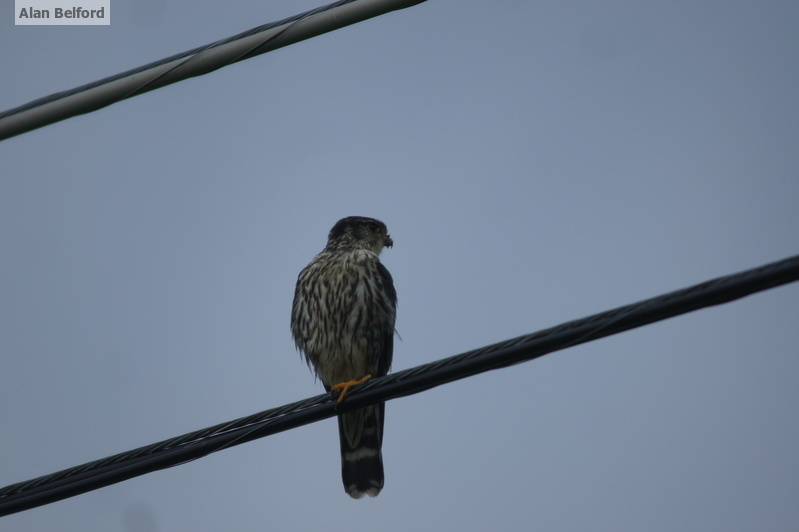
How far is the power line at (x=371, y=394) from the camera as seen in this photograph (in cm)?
323

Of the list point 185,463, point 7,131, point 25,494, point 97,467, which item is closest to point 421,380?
point 185,463

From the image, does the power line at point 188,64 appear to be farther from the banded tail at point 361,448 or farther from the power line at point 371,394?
the banded tail at point 361,448

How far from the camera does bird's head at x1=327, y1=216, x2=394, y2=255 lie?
Answer: 731cm

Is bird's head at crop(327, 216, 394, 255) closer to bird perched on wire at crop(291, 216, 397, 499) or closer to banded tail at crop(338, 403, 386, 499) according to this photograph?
bird perched on wire at crop(291, 216, 397, 499)

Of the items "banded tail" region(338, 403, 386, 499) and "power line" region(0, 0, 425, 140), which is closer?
"power line" region(0, 0, 425, 140)

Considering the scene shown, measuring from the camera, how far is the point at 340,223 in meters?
7.56

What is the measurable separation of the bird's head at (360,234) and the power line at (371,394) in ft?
10.2

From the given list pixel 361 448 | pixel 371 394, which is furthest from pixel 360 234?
pixel 371 394

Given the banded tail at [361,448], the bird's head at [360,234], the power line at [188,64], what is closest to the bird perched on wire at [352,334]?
the banded tail at [361,448]

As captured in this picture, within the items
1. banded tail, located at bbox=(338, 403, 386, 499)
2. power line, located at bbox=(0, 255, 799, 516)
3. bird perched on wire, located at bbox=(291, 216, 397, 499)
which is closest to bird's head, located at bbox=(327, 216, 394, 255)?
bird perched on wire, located at bbox=(291, 216, 397, 499)

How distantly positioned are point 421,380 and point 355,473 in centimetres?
302

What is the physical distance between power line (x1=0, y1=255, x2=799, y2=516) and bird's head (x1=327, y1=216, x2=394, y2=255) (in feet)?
10.2

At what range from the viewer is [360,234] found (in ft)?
24.5

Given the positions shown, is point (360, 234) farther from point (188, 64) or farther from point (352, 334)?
point (188, 64)
